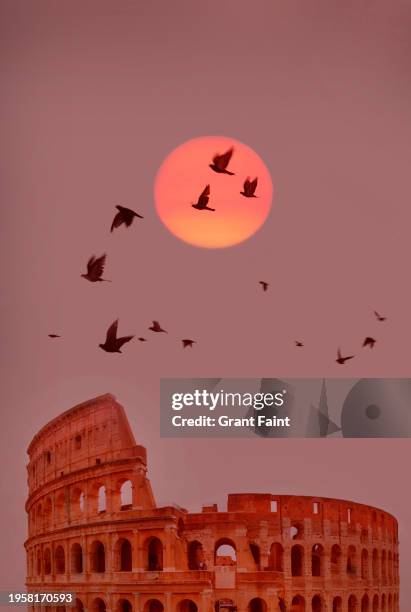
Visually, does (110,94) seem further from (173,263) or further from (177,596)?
(177,596)

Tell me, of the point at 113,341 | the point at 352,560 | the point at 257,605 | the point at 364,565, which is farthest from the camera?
the point at 352,560

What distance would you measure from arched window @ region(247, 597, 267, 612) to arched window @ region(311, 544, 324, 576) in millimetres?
459

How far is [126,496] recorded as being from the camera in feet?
16.5

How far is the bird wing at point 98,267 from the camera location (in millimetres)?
4777

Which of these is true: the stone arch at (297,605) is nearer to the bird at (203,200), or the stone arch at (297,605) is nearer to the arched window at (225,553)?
the arched window at (225,553)

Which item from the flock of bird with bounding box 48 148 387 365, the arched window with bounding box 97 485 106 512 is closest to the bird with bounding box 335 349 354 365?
the flock of bird with bounding box 48 148 387 365

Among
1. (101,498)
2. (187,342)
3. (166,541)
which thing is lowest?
(166,541)

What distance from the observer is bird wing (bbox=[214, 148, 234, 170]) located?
15.8 ft

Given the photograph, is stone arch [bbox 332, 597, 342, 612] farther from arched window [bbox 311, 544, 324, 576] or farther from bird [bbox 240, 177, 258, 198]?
bird [bbox 240, 177, 258, 198]

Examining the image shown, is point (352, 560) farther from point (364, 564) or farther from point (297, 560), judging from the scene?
point (297, 560)

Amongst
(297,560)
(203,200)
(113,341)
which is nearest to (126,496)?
(113,341)

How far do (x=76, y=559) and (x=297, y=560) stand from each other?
1557 mm

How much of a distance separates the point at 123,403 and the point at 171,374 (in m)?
0.35

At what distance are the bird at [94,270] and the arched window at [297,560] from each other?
2309 millimetres
